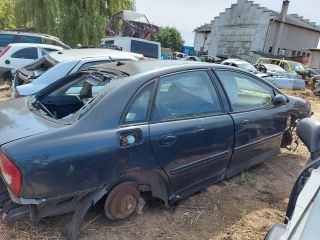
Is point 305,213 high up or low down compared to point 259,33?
down

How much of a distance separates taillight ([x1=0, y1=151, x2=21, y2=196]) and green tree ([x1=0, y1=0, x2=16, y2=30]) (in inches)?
905

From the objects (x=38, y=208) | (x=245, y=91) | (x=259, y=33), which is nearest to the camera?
(x=38, y=208)

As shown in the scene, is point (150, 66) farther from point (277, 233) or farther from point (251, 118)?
point (277, 233)

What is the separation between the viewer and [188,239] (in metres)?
2.81

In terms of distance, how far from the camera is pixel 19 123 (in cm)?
260

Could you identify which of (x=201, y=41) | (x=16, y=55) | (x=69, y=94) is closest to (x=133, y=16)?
(x=16, y=55)

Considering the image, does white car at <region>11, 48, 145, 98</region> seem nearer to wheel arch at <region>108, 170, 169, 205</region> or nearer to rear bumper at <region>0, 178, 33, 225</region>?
rear bumper at <region>0, 178, 33, 225</region>

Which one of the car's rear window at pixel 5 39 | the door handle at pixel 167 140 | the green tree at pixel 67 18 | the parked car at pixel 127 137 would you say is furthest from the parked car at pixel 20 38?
the door handle at pixel 167 140

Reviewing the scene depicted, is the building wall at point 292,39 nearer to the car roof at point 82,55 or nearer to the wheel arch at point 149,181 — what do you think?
the car roof at point 82,55

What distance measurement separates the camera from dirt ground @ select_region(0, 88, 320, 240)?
275 cm

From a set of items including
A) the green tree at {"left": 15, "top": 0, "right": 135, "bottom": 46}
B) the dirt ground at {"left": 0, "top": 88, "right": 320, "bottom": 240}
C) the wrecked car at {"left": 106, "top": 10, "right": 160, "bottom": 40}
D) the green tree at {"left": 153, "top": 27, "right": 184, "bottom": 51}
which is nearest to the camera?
the dirt ground at {"left": 0, "top": 88, "right": 320, "bottom": 240}

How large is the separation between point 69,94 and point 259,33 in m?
34.9

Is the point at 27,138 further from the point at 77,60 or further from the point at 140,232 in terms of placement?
the point at 77,60

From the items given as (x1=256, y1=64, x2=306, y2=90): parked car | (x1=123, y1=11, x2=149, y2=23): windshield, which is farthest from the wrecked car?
(x1=256, y1=64, x2=306, y2=90): parked car
